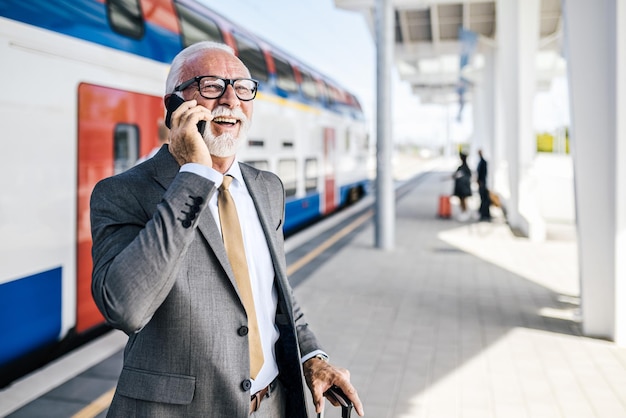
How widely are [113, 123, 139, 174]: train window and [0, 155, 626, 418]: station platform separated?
146 centimetres

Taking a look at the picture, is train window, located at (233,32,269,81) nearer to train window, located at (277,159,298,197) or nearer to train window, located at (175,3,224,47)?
train window, located at (175,3,224,47)

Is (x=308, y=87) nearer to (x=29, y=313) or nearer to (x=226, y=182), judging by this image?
(x=29, y=313)

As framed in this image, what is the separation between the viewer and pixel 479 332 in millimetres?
5195

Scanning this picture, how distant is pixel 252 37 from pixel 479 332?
17.8 feet

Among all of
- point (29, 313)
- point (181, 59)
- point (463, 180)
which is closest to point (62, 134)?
point (29, 313)

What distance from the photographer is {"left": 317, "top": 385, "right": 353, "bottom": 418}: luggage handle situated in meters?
1.67

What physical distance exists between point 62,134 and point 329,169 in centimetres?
911

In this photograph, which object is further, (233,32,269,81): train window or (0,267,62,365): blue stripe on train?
(233,32,269,81): train window

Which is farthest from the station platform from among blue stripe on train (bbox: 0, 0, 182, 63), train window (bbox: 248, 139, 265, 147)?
blue stripe on train (bbox: 0, 0, 182, 63)

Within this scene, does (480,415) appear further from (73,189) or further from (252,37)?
(252,37)

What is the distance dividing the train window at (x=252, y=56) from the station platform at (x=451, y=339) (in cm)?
272

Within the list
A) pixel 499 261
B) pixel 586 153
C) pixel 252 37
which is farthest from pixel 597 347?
pixel 252 37

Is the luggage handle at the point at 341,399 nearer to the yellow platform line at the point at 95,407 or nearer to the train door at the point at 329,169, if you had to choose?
the yellow platform line at the point at 95,407

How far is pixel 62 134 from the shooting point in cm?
411
